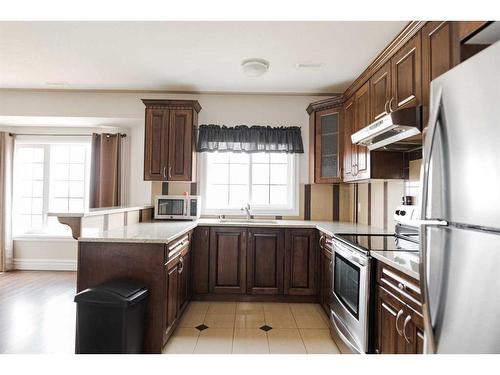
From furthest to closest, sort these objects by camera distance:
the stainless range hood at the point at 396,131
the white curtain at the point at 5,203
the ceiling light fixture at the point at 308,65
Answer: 1. the white curtain at the point at 5,203
2. the ceiling light fixture at the point at 308,65
3. the stainless range hood at the point at 396,131

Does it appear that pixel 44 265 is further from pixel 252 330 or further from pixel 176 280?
pixel 252 330

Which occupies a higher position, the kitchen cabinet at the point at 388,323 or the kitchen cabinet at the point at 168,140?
the kitchen cabinet at the point at 168,140

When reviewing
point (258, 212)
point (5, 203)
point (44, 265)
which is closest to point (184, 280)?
point (258, 212)

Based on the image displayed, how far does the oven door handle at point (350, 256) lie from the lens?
1.83 meters

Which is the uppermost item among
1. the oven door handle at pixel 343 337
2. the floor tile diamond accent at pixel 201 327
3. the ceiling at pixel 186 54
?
the ceiling at pixel 186 54

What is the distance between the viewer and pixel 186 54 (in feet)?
8.93

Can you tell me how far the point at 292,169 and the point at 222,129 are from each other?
3.62 feet

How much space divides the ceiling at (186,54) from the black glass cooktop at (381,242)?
1686 millimetres

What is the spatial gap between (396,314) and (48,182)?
5101mm

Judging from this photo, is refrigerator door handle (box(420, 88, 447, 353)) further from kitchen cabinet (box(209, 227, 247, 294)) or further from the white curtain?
the white curtain

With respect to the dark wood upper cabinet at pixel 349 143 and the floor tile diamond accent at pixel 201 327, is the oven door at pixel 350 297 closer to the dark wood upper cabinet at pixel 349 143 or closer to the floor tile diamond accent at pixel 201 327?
the dark wood upper cabinet at pixel 349 143

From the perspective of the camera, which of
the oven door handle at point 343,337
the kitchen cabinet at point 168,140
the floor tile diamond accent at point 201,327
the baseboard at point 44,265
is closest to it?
the oven door handle at point 343,337

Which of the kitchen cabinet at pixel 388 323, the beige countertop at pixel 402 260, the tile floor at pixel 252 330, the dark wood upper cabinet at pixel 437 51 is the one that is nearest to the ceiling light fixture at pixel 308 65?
the dark wood upper cabinet at pixel 437 51
